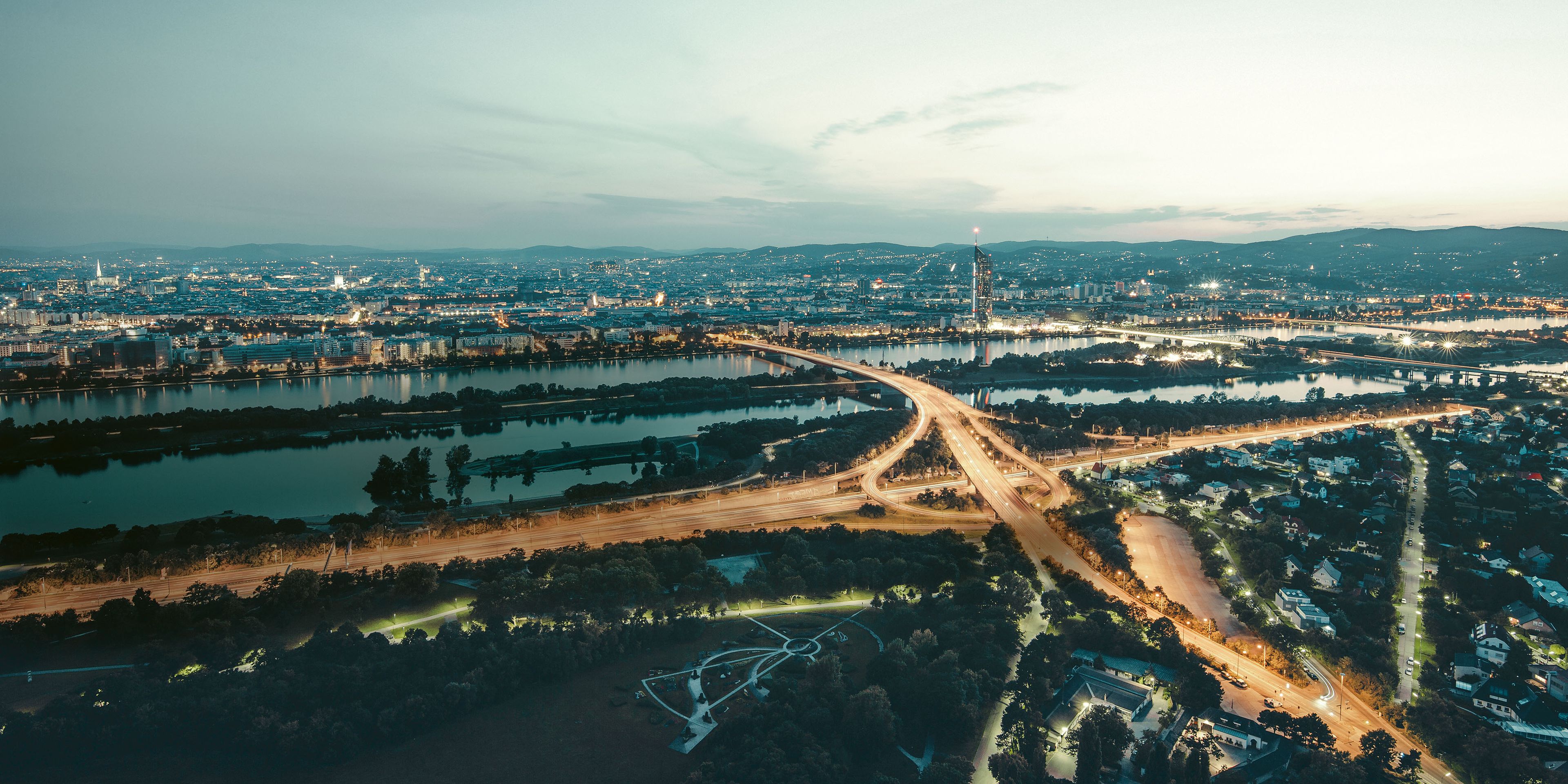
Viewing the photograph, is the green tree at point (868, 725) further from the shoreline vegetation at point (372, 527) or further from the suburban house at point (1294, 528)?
the suburban house at point (1294, 528)

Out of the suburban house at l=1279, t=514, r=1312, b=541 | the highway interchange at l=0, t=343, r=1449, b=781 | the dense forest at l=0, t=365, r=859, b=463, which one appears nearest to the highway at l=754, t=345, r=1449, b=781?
the highway interchange at l=0, t=343, r=1449, b=781

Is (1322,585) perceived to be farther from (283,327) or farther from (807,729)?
(283,327)

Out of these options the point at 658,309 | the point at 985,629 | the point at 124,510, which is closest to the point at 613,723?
the point at 985,629

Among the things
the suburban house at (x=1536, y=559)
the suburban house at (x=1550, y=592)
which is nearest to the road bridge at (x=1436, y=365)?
the suburban house at (x=1536, y=559)

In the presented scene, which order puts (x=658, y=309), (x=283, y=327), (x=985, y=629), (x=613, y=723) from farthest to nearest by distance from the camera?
(x=658, y=309), (x=283, y=327), (x=985, y=629), (x=613, y=723)

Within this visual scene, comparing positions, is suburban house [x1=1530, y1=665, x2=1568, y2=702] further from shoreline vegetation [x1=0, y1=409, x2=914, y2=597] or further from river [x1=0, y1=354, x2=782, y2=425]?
river [x1=0, y1=354, x2=782, y2=425]

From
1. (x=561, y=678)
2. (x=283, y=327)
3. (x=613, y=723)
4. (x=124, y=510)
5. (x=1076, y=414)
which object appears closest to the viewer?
(x=613, y=723)

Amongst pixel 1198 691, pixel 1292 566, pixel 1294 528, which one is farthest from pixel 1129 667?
pixel 1294 528

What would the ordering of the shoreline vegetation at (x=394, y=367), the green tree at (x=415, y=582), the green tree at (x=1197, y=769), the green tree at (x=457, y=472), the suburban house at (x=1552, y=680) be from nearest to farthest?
the green tree at (x=1197, y=769), the suburban house at (x=1552, y=680), the green tree at (x=415, y=582), the green tree at (x=457, y=472), the shoreline vegetation at (x=394, y=367)

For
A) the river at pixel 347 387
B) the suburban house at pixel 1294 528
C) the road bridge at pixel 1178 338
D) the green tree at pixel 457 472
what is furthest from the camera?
the road bridge at pixel 1178 338
